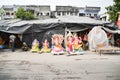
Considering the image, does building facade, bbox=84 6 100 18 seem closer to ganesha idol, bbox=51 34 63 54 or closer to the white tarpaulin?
the white tarpaulin

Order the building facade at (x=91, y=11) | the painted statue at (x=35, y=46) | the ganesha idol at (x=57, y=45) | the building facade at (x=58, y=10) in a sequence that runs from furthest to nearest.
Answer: the building facade at (x=58, y=10), the building facade at (x=91, y=11), the painted statue at (x=35, y=46), the ganesha idol at (x=57, y=45)

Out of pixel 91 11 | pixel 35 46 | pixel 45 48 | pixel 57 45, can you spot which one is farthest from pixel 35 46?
pixel 91 11

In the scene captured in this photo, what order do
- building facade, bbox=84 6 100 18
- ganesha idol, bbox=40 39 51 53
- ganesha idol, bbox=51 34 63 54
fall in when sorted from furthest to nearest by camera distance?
building facade, bbox=84 6 100 18, ganesha idol, bbox=40 39 51 53, ganesha idol, bbox=51 34 63 54

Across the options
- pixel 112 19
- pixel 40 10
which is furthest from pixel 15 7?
pixel 112 19

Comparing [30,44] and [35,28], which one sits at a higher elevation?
[35,28]

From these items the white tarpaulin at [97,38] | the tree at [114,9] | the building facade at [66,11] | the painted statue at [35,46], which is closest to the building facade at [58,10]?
the building facade at [66,11]

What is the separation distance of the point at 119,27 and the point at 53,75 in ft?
51.1

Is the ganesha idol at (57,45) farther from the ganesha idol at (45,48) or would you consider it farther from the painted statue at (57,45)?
the ganesha idol at (45,48)

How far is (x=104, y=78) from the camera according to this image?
1081 centimetres

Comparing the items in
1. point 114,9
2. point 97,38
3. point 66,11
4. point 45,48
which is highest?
point 114,9

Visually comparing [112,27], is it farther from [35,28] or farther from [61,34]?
[35,28]

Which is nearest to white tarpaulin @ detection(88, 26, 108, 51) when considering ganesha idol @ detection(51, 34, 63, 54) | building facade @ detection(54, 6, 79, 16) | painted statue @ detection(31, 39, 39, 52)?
ganesha idol @ detection(51, 34, 63, 54)

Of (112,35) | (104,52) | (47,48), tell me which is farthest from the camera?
(112,35)

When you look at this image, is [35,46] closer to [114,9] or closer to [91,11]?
[114,9]
